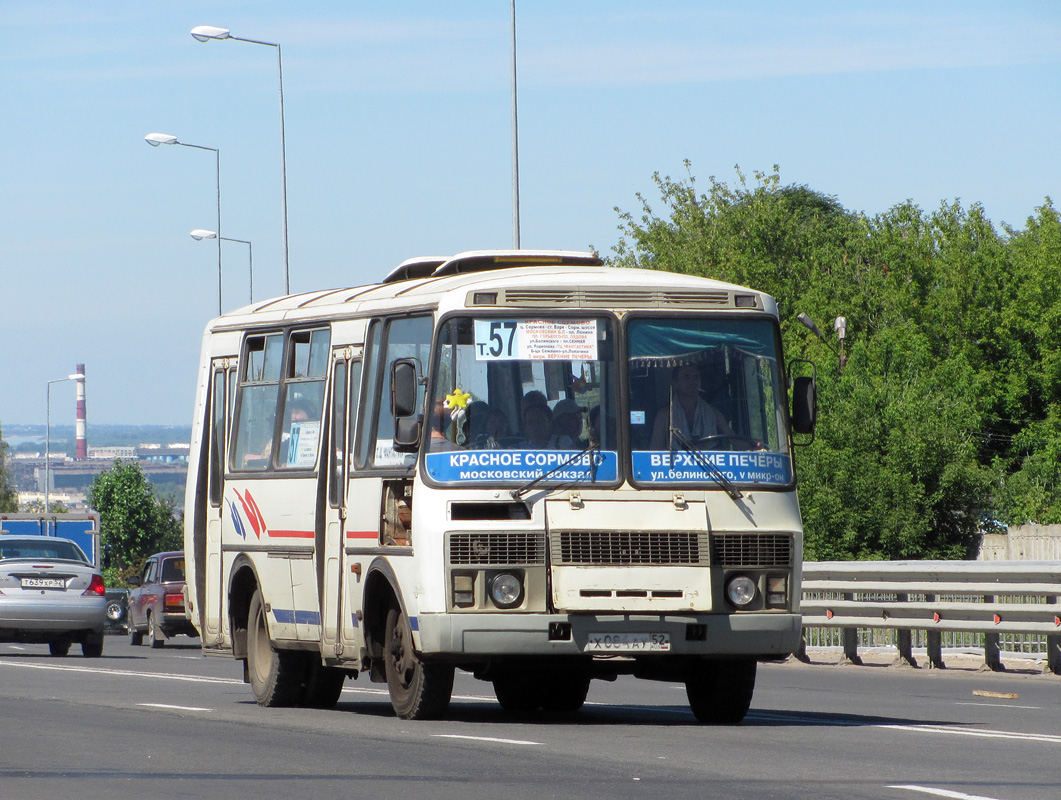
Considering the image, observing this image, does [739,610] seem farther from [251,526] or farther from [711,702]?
[251,526]

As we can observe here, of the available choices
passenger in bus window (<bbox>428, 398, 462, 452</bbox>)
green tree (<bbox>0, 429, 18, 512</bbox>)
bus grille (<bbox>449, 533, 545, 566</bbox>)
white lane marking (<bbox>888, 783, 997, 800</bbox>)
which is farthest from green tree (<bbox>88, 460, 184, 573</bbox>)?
white lane marking (<bbox>888, 783, 997, 800</bbox>)

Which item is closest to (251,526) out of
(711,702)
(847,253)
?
(711,702)

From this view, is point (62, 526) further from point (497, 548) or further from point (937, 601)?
point (497, 548)

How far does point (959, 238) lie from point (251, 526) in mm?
52433

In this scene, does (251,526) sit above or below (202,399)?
below

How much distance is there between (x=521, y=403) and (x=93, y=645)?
16356 mm

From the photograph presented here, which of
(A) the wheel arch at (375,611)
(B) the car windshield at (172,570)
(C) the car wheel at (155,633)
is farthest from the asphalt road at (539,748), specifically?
(B) the car windshield at (172,570)

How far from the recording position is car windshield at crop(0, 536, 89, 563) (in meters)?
27.4

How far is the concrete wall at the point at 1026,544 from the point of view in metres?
29.7

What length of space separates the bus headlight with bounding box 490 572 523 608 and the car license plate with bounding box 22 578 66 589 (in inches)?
611

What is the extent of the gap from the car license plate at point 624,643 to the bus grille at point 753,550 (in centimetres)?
62

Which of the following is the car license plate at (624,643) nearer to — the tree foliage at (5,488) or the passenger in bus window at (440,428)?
the passenger in bus window at (440,428)

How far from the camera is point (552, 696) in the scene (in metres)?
14.3

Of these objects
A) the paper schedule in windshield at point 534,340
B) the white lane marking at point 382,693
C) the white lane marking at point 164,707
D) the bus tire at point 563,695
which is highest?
the paper schedule in windshield at point 534,340
